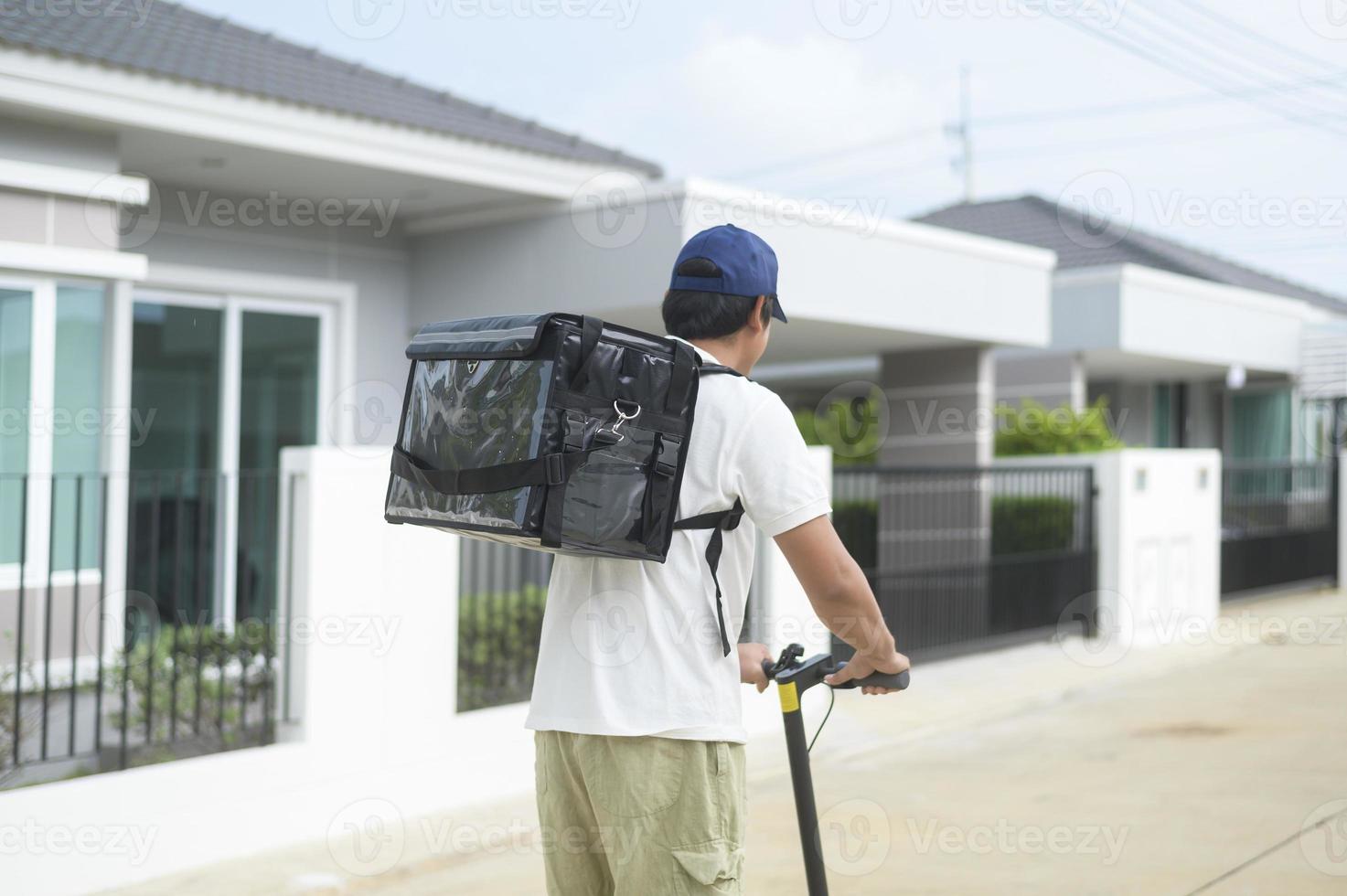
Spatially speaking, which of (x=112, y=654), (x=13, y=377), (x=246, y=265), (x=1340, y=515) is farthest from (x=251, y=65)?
(x=1340, y=515)

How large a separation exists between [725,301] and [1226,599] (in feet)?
45.2

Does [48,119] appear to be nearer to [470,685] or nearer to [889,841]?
[470,685]

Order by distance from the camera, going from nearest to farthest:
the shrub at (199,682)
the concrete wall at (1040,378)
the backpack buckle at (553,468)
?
the backpack buckle at (553,468)
the shrub at (199,682)
the concrete wall at (1040,378)

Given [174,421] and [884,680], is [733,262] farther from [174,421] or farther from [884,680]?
[174,421]

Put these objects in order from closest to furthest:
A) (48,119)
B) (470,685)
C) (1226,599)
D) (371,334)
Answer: (470,685), (48,119), (371,334), (1226,599)

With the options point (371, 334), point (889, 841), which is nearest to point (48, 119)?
point (371, 334)

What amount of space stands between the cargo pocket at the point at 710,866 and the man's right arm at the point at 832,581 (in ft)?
1.52

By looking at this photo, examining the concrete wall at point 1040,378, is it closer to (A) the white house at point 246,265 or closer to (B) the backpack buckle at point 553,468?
(A) the white house at point 246,265

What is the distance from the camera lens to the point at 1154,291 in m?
15.8

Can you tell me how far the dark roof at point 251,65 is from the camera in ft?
25.5

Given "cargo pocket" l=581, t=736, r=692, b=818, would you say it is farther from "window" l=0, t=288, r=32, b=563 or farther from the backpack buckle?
"window" l=0, t=288, r=32, b=563

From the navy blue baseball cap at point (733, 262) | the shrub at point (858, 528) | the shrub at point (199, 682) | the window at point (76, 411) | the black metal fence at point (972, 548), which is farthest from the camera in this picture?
the shrub at point (858, 528)

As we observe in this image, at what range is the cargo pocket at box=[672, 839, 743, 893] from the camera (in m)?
2.34

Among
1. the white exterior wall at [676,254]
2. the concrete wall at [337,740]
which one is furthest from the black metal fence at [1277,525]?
the concrete wall at [337,740]
